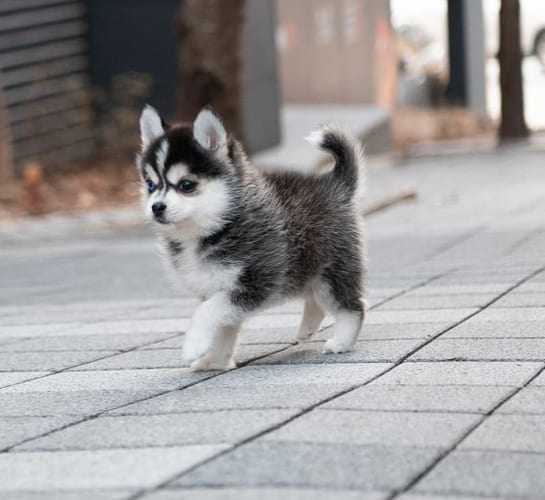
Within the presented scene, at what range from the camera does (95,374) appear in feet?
18.1

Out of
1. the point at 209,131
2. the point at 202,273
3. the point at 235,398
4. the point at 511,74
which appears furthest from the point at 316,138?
the point at 511,74

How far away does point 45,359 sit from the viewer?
6012 millimetres

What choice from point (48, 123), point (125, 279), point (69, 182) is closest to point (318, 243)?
point (125, 279)

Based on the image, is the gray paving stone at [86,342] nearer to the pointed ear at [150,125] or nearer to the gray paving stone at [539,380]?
the pointed ear at [150,125]

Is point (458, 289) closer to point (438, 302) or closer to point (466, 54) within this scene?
point (438, 302)

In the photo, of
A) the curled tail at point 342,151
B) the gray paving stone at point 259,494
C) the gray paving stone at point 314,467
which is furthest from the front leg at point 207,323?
the gray paving stone at point 259,494

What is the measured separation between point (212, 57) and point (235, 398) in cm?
975

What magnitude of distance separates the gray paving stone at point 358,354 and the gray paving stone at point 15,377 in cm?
97

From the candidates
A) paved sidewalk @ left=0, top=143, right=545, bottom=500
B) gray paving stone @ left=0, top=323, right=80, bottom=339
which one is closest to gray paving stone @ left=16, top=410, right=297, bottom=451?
paved sidewalk @ left=0, top=143, right=545, bottom=500

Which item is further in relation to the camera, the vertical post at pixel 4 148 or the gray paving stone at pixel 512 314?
the vertical post at pixel 4 148

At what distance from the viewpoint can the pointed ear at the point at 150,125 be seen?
5.39m

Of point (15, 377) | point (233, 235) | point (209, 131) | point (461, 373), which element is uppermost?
point (209, 131)

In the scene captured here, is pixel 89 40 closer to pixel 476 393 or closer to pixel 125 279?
pixel 125 279

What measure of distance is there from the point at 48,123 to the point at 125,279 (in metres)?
8.06
